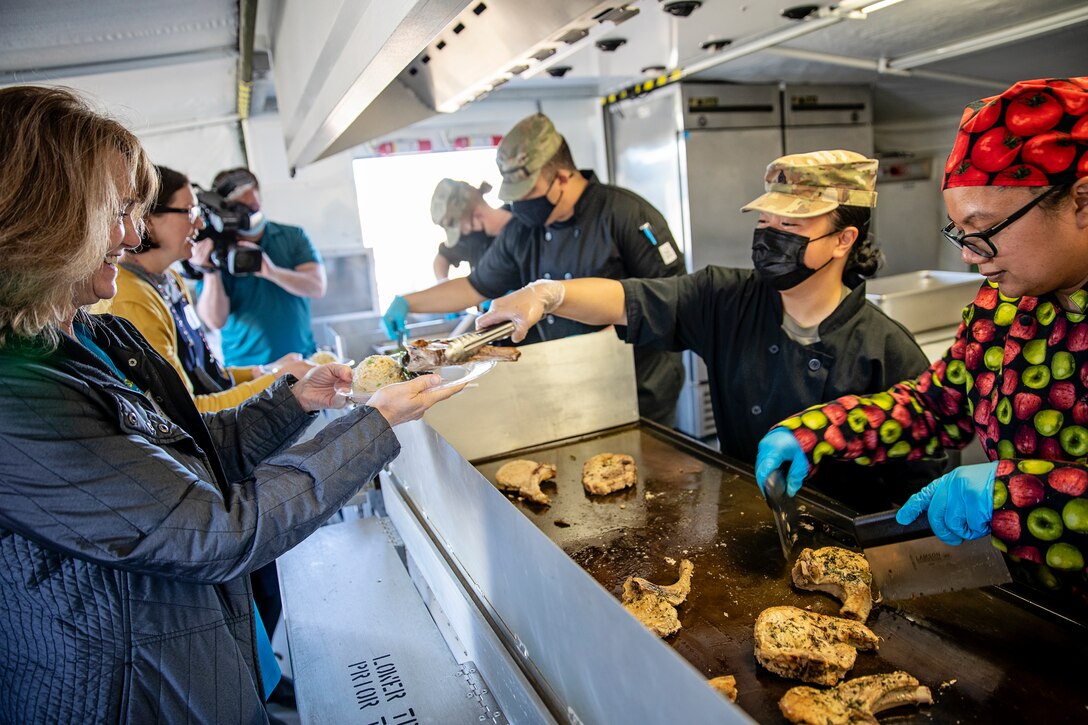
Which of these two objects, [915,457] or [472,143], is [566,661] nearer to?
[915,457]

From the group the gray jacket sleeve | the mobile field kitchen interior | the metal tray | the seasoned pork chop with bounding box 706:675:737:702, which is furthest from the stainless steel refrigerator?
the gray jacket sleeve

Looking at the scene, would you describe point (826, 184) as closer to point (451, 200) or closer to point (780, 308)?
point (780, 308)

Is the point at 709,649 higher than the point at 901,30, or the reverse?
the point at 901,30

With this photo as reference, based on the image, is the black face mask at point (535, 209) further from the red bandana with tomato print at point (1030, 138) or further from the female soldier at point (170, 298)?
the red bandana with tomato print at point (1030, 138)

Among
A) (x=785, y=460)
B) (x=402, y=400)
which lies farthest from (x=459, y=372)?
(x=785, y=460)

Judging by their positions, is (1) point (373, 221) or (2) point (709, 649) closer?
(2) point (709, 649)

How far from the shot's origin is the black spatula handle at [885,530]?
3.94 ft

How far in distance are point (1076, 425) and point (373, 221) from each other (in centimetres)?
459

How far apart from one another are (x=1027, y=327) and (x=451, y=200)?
9.22 feet

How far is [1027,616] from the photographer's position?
3.73 ft

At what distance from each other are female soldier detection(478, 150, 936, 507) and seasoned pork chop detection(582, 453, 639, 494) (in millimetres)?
370

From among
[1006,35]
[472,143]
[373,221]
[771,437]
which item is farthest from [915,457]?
[373,221]

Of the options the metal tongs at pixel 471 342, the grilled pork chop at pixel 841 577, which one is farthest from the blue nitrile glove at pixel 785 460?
the metal tongs at pixel 471 342

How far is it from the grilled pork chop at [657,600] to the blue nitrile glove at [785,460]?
0.93ft
